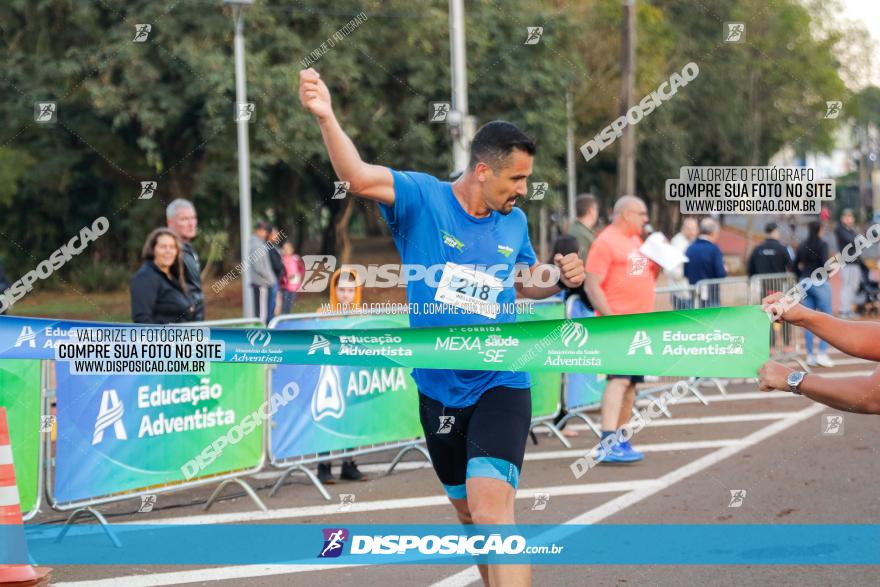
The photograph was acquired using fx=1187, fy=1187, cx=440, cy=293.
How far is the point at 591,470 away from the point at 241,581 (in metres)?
3.81

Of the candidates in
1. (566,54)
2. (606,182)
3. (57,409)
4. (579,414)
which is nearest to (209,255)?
(566,54)

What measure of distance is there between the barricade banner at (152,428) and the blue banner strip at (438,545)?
0.39m

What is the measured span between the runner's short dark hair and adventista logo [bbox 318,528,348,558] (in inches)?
119

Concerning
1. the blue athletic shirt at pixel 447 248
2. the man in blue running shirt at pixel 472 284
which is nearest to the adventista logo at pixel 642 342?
the man in blue running shirt at pixel 472 284

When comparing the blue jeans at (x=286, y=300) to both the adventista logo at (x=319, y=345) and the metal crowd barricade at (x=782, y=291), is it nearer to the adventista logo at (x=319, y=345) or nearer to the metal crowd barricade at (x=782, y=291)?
the metal crowd barricade at (x=782, y=291)

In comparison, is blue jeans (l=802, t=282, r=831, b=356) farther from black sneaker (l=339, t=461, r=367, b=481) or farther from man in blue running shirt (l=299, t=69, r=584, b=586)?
man in blue running shirt (l=299, t=69, r=584, b=586)

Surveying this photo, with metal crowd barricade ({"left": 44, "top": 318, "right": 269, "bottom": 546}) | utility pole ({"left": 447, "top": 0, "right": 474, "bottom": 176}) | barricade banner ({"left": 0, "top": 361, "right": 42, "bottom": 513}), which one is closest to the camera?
barricade banner ({"left": 0, "top": 361, "right": 42, "bottom": 513})

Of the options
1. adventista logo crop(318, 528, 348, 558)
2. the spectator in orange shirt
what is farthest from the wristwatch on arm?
the spectator in orange shirt

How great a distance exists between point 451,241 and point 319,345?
1050mm

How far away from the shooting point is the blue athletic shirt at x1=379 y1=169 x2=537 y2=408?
4738 millimetres

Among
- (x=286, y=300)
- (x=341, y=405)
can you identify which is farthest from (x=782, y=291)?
(x=286, y=300)

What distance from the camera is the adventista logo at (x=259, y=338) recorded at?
5.64 m

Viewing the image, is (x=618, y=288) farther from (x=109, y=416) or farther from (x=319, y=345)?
(x=319, y=345)

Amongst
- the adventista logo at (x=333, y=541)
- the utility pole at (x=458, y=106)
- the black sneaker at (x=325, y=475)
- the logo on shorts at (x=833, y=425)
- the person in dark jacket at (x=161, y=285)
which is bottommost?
the adventista logo at (x=333, y=541)
